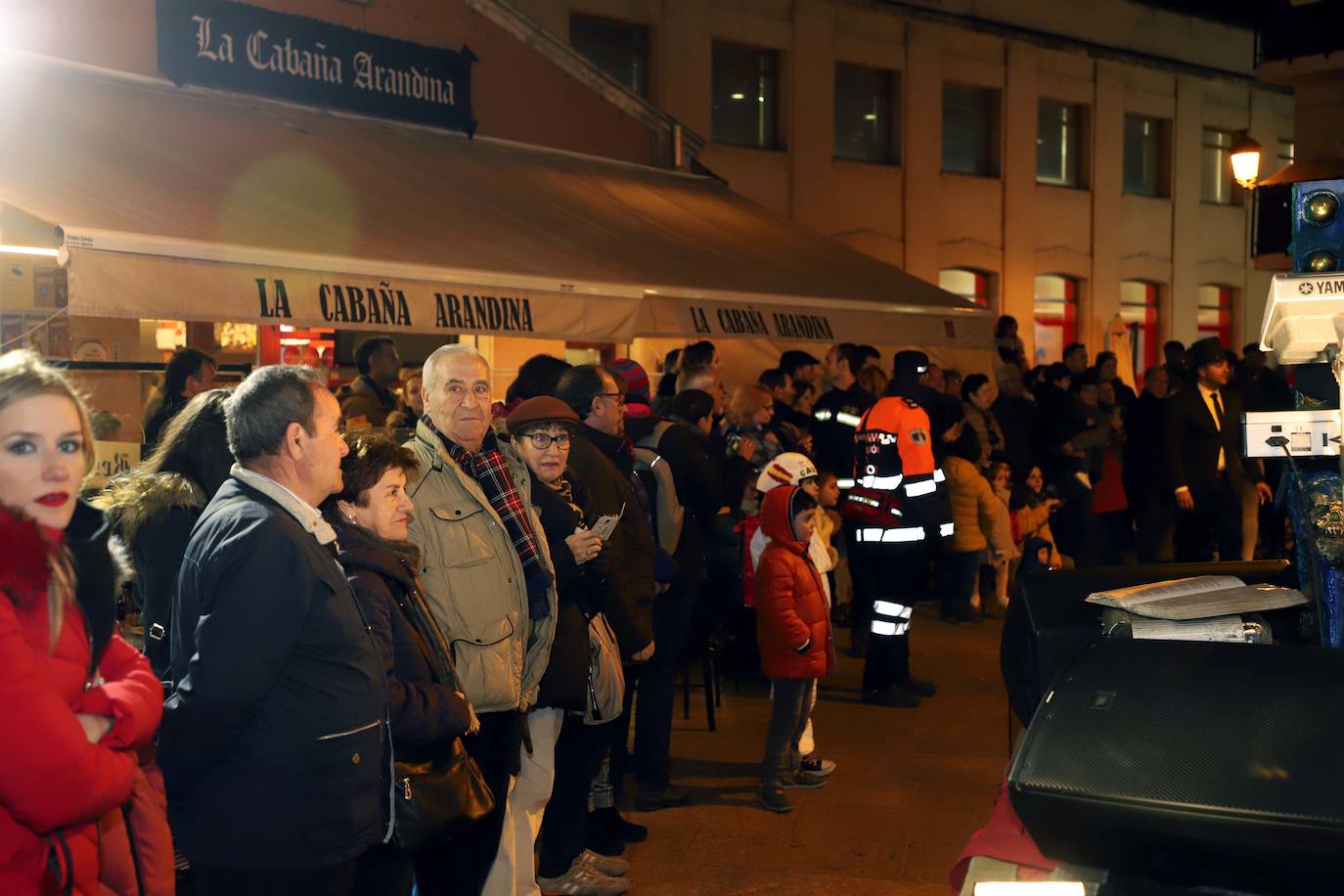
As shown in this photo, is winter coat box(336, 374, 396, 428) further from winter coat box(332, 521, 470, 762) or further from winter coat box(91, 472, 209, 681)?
winter coat box(332, 521, 470, 762)

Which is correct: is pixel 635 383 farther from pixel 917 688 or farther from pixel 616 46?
pixel 616 46

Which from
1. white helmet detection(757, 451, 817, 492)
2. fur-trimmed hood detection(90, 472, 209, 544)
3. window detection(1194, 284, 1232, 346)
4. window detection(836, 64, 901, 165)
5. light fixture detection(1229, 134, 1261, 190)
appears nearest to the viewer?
fur-trimmed hood detection(90, 472, 209, 544)

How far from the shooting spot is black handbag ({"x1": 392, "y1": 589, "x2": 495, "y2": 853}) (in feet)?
11.7

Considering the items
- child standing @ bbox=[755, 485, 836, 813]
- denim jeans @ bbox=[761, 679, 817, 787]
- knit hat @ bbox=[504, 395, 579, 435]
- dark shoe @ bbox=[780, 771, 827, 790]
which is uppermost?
knit hat @ bbox=[504, 395, 579, 435]

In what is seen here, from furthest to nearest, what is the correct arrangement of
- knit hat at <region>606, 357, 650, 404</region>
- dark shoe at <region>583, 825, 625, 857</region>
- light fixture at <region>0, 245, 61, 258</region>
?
knit hat at <region>606, 357, 650, 404</region>, light fixture at <region>0, 245, 61, 258</region>, dark shoe at <region>583, 825, 625, 857</region>

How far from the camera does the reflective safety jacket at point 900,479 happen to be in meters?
8.19

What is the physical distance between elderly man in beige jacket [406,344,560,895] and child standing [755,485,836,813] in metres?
1.73

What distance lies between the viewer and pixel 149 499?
4246 mm

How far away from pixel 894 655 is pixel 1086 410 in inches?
218

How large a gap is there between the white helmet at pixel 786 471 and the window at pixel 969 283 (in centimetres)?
1469

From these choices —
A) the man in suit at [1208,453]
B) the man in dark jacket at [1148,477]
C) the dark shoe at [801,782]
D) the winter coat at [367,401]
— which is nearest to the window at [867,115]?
the man in dark jacket at [1148,477]

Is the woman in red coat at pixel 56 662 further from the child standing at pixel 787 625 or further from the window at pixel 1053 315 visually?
the window at pixel 1053 315

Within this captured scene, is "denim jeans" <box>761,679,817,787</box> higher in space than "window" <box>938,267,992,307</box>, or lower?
lower

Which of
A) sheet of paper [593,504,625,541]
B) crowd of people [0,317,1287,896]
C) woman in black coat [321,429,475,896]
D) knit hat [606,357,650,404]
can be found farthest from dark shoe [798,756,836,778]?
woman in black coat [321,429,475,896]
